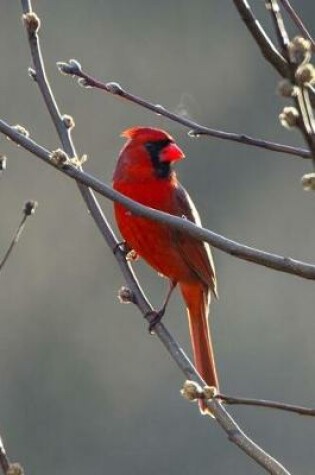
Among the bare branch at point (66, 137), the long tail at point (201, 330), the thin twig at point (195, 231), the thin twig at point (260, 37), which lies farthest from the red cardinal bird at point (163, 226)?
the thin twig at point (260, 37)

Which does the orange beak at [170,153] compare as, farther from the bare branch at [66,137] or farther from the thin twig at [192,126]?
the thin twig at [192,126]

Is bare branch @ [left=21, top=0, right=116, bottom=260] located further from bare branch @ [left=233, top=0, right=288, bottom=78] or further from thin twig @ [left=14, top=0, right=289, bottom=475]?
bare branch @ [left=233, top=0, right=288, bottom=78]

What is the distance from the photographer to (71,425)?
8.29 m

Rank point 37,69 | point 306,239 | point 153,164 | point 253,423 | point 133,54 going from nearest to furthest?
point 37,69 → point 153,164 → point 253,423 → point 306,239 → point 133,54

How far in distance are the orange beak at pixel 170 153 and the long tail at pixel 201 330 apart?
33cm

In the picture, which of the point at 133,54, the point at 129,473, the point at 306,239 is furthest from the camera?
the point at 133,54

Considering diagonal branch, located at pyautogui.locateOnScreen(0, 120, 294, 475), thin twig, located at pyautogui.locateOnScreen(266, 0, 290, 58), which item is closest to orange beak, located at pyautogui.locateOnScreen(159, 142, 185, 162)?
diagonal branch, located at pyautogui.locateOnScreen(0, 120, 294, 475)

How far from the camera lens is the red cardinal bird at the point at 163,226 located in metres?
3.54

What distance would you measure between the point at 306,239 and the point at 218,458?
1639 mm

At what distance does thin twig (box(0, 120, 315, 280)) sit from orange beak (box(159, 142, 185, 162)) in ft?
6.08

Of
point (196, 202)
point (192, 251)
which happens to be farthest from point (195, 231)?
point (196, 202)

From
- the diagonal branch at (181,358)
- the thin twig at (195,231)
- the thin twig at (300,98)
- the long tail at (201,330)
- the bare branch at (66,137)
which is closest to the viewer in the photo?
the thin twig at (300,98)

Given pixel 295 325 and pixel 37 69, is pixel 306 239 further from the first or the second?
pixel 37 69

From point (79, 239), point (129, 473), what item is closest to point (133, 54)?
point (79, 239)
